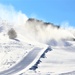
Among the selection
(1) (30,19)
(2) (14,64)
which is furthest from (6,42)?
(1) (30,19)

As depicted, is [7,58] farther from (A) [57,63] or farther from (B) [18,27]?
(B) [18,27]

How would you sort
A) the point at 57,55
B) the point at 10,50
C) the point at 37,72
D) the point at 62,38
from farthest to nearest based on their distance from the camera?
the point at 62,38
the point at 10,50
the point at 57,55
the point at 37,72

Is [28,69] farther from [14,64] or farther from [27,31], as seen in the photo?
[27,31]

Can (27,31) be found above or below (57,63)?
above

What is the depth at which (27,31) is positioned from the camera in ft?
429

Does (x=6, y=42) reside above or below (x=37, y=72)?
above

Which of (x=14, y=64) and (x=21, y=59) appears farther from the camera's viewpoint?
(x=21, y=59)

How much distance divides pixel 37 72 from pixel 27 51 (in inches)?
892

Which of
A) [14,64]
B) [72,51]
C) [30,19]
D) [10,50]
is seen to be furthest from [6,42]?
[30,19]

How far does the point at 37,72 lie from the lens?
5056 centimetres

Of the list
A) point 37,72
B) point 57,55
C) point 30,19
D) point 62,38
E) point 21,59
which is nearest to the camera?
point 37,72

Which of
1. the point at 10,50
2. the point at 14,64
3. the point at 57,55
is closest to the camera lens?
the point at 14,64

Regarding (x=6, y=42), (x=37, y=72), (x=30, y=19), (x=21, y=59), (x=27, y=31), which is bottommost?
(x=37, y=72)

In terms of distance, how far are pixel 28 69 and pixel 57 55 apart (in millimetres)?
16377
